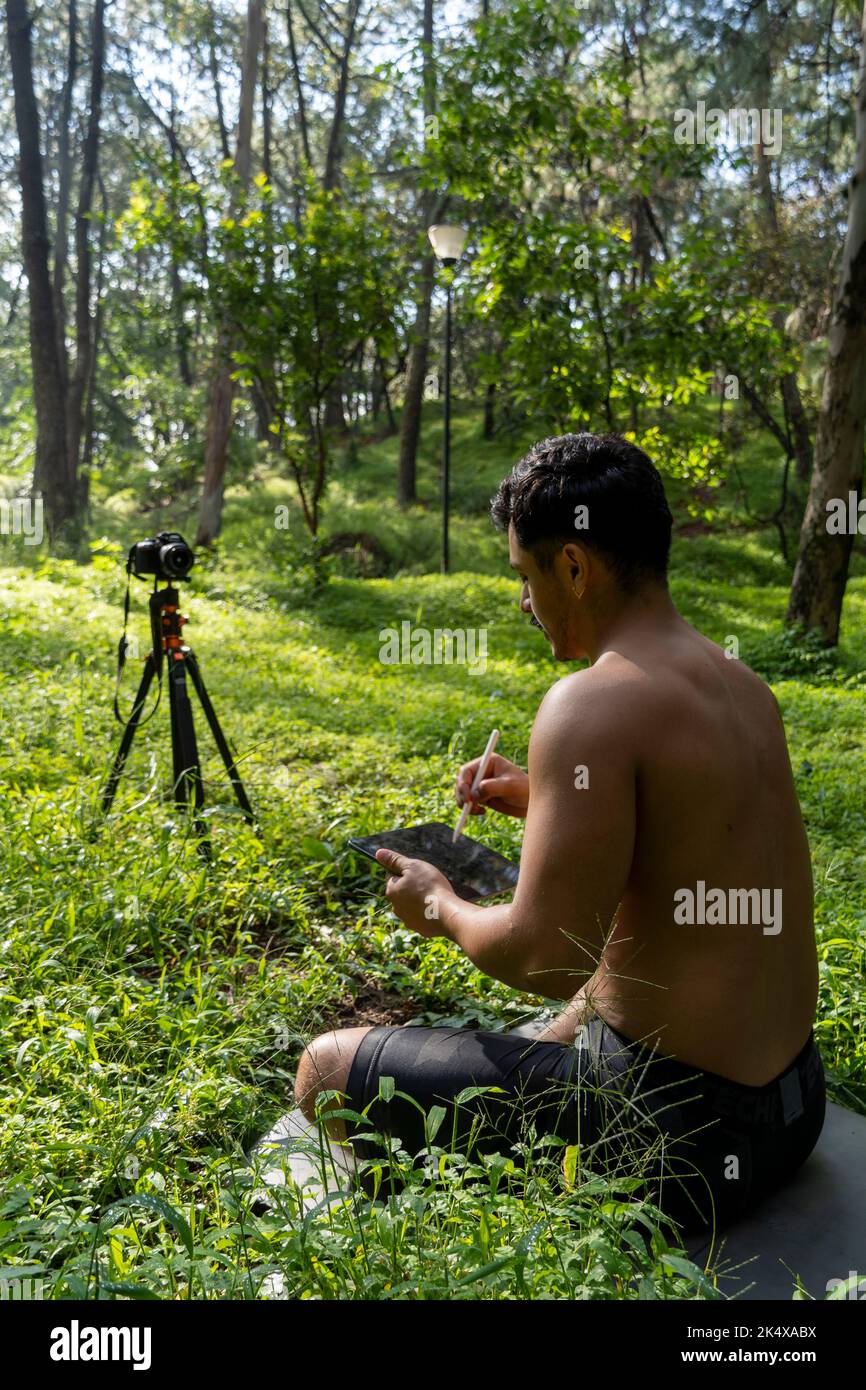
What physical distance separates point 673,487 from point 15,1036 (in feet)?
39.1

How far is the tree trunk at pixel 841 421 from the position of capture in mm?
7152

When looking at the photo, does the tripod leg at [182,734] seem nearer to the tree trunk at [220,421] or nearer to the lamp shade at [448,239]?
the lamp shade at [448,239]

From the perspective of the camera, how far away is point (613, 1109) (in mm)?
1688

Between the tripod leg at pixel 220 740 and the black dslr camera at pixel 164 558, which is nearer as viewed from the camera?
the black dslr camera at pixel 164 558

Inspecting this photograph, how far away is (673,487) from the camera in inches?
517

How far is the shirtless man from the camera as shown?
1.59 meters

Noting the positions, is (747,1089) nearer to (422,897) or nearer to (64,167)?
(422,897)

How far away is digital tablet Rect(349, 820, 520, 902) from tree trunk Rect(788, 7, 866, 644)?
5852 mm

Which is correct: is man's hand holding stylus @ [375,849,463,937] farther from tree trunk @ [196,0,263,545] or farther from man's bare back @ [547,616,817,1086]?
tree trunk @ [196,0,263,545]

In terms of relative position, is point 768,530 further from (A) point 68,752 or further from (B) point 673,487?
(A) point 68,752

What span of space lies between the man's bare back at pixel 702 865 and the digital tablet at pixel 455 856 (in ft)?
2.23

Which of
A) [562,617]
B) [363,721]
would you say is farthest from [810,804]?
[562,617]
